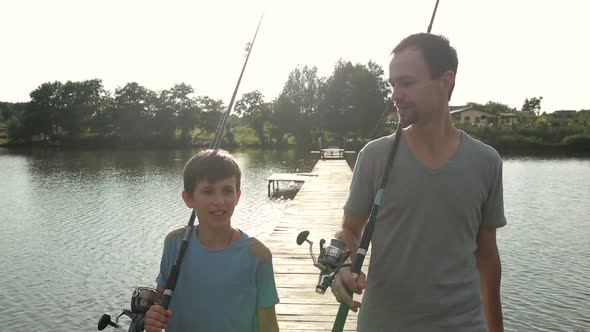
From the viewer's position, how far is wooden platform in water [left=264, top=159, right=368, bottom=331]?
626cm

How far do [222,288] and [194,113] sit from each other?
80659 millimetres

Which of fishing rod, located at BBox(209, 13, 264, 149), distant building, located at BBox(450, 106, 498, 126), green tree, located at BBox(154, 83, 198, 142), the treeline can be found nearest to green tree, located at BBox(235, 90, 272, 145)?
the treeline

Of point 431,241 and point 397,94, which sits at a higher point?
point 397,94

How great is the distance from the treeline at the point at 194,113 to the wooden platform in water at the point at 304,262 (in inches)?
2139

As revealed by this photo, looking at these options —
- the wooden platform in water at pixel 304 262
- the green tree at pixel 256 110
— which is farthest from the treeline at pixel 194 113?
the wooden platform in water at pixel 304 262

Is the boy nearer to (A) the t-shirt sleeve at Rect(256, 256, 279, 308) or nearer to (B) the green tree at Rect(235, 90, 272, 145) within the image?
(A) the t-shirt sleeve at Rect(256, 256, 279, 308)

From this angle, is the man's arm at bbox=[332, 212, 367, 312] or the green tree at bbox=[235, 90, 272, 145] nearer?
the man's arm at bbox=[332, 212, 367, 312]

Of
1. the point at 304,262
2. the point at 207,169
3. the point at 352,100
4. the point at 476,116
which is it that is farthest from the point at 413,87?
the point at 476,116

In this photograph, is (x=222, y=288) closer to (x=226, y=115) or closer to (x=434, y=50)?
(x=226, y=115)

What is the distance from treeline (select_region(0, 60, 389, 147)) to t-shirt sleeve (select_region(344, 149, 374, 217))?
68679 millimetres

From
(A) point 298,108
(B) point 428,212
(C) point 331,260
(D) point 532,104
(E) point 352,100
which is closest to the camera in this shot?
(B) point 428,212

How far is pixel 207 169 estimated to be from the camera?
Result: 99.2 inches

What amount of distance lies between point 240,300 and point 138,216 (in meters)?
19.2

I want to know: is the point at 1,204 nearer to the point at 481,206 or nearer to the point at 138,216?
the point at 138,216
